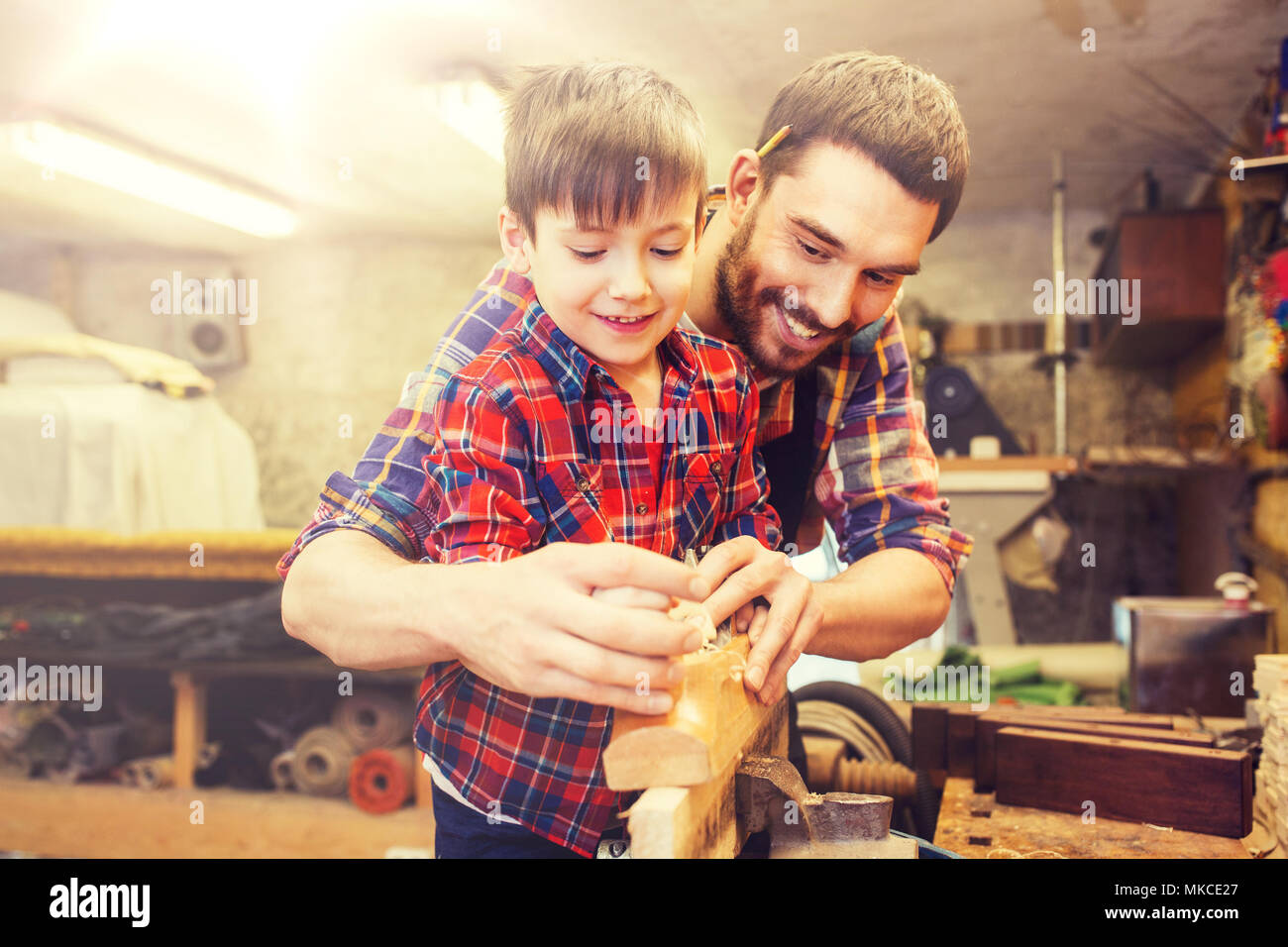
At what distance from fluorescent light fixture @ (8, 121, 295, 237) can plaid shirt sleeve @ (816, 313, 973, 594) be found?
2158 millimetres

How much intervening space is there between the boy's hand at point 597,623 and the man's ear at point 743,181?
1.20ft

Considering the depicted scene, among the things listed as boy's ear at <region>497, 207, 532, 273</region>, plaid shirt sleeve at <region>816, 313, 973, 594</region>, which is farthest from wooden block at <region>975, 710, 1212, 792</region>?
boy's ear at <region>497, 207, 532, 273</region>

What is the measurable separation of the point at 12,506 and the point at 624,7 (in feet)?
5.16

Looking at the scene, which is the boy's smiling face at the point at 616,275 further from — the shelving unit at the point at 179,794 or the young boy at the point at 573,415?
the shelving unit at the point at 179,794

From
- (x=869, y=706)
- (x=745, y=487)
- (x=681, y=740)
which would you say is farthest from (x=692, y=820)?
(x=869, y=706)

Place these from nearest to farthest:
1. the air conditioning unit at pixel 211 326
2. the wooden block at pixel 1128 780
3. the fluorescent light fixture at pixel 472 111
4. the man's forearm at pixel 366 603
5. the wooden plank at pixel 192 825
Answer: the man's forearm at pixel 366 603
the wooden block at pixel 1128 780
the wooden plank at pixel 192 825
the fluorescent light fixture at pixel 472 111
the air conditioning unit at pixel 211 326

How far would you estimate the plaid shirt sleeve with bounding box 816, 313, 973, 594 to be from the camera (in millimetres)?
688

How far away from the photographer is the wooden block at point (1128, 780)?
2.16 ft

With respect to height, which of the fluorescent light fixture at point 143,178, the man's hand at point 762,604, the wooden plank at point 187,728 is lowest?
the wooden plank at point 187,728

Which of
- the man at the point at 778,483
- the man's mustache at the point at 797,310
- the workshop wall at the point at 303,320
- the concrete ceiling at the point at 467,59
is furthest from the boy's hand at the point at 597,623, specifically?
the workshop wall at the point at 303,320

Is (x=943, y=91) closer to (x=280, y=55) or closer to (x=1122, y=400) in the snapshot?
(x=280, y=55)

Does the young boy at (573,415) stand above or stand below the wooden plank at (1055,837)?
above
